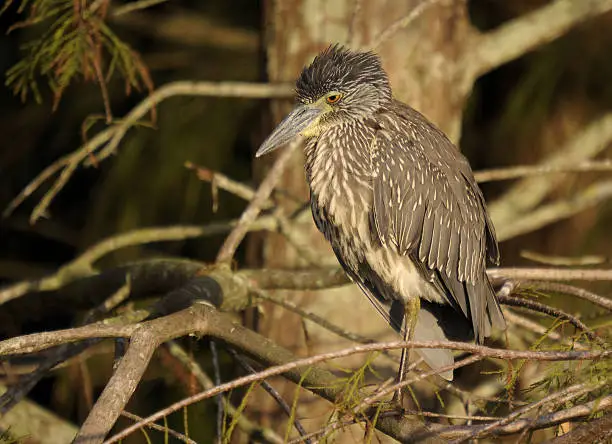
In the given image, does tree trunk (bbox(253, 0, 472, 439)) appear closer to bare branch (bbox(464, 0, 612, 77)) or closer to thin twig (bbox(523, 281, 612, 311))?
bare branch (bbox(464, 0, 612, 77))

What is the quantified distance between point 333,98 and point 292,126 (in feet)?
0.61

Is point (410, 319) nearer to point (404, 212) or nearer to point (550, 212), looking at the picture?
point (404, 212)

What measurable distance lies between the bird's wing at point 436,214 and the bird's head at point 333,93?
14cm

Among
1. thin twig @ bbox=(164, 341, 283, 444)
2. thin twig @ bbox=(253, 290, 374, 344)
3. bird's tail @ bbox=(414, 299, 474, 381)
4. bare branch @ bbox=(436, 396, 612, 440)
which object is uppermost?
bare branch @ bbox=(436, 396, 612, 440)

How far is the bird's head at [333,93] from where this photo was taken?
10.4ft

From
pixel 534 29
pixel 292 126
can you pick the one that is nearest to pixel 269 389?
pixel 292 126

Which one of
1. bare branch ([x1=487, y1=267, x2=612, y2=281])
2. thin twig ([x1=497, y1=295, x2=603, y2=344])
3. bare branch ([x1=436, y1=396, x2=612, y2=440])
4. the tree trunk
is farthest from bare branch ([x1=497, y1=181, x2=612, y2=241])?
bare branch ([x1=436, y1=396, x2=612, y2=440])

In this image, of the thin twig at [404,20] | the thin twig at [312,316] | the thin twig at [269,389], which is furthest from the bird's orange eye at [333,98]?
the thin twig at [269,389]

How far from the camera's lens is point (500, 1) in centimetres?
576

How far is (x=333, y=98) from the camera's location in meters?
3.24

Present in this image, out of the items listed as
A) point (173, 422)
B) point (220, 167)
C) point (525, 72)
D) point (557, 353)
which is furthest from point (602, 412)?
point (525, 72)

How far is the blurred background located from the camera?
3.99 m

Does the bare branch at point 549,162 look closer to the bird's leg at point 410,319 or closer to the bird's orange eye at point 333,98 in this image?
the bird's leg at point 410,319

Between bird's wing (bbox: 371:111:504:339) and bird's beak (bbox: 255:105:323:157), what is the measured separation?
233 mm
